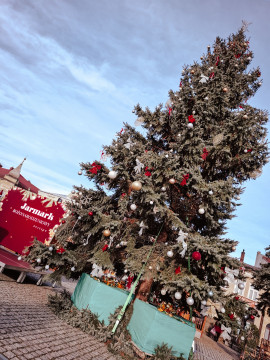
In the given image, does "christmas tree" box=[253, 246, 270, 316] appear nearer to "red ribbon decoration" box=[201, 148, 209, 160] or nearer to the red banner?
"red ribbon decoration" box=[201, 148, 209, 160]

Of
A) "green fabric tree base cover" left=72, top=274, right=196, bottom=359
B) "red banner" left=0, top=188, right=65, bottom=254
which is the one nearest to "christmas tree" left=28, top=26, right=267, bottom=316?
"green fabric tree base cover" left=72, top=274, right=196, bottom=359

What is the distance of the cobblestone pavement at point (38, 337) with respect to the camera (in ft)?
13.8

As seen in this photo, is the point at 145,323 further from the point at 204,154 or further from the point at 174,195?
the point at 204,154

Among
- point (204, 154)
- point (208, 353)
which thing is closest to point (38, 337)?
point (204, 154)

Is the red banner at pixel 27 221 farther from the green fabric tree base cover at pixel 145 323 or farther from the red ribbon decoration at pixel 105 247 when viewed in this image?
the green fabric tree base cover at pixel 145 323

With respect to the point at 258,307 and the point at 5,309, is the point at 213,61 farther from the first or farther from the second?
the point at 258,307

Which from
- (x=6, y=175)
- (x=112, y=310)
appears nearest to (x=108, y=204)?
(x=112, y=310)

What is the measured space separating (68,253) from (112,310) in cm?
234

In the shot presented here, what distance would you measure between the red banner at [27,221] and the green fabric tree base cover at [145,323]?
5.48 meters

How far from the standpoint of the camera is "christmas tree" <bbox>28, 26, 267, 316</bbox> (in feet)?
20.4

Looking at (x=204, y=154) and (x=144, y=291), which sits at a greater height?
(x=204, y=154)

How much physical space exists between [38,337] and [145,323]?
2.86m

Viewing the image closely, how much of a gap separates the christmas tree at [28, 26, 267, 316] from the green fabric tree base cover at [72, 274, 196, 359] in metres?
0.67

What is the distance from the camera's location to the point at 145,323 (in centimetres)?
613
